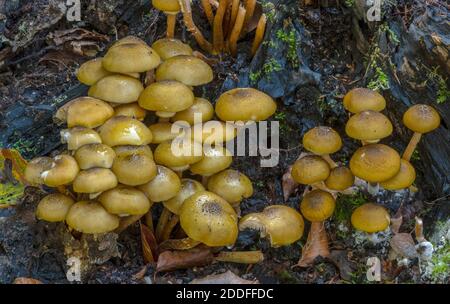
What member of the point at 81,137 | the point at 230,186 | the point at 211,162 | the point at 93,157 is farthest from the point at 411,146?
the point at 81,137

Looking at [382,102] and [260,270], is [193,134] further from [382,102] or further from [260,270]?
[382,102]

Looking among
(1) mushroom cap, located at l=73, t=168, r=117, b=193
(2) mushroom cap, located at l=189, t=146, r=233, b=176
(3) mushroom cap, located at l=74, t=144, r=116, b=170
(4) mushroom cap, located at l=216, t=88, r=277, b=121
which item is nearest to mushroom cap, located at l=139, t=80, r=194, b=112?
(4) mushroom cap, located at l=216, t=88, r=277, b=121

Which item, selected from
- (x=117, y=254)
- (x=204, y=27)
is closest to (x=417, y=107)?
(x=204, y=27)

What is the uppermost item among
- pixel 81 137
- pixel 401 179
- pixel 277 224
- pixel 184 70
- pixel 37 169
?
pixel 184 70

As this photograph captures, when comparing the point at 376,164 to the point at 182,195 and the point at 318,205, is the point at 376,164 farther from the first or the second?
the point at 182,195

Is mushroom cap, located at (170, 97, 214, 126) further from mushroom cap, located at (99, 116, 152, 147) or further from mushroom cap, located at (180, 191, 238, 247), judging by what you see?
mushroom cap, located at (180, 191, 238, 247)


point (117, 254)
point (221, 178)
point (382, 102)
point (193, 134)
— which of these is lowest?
point (117, 254)
